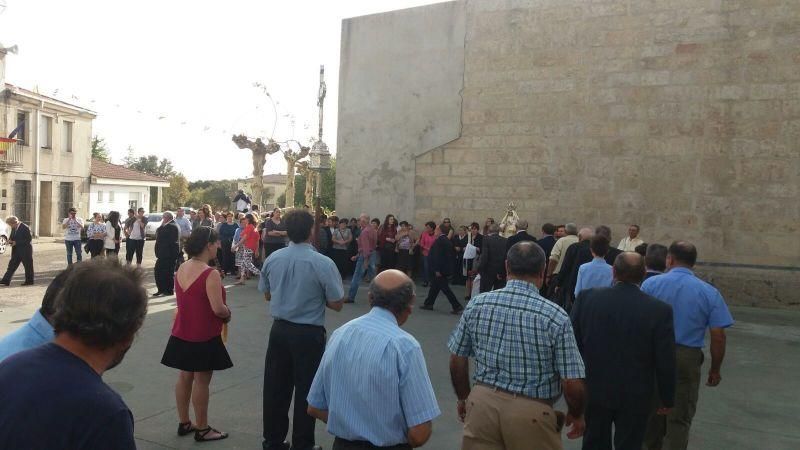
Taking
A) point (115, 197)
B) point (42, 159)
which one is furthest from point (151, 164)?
point (42, 159)

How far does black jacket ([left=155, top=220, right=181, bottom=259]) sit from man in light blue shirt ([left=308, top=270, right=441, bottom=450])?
1013cm

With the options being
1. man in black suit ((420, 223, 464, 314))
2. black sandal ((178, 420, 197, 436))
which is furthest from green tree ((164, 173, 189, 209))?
black sandal ((178, 420, 197, 436))

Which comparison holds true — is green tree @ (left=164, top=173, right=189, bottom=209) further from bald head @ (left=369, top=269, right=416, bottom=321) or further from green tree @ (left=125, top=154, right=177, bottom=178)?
bald head @ (left=369, top=269, right=416, bottom=321)

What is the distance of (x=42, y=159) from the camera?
101 feet

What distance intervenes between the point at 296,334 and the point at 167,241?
8.41 meters

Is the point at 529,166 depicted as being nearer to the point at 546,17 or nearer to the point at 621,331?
the point at 546,17

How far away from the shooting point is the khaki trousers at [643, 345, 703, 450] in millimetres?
4332

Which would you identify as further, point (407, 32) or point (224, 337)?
point (407, 32)

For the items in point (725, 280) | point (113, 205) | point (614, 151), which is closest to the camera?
point (725, 280)

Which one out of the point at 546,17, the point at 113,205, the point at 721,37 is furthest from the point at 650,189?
the point at 113,205

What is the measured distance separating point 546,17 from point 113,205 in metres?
31.8

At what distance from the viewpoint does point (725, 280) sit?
40.5 feet

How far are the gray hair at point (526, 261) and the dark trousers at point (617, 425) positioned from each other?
46.8 inches

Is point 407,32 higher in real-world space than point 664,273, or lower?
higher
